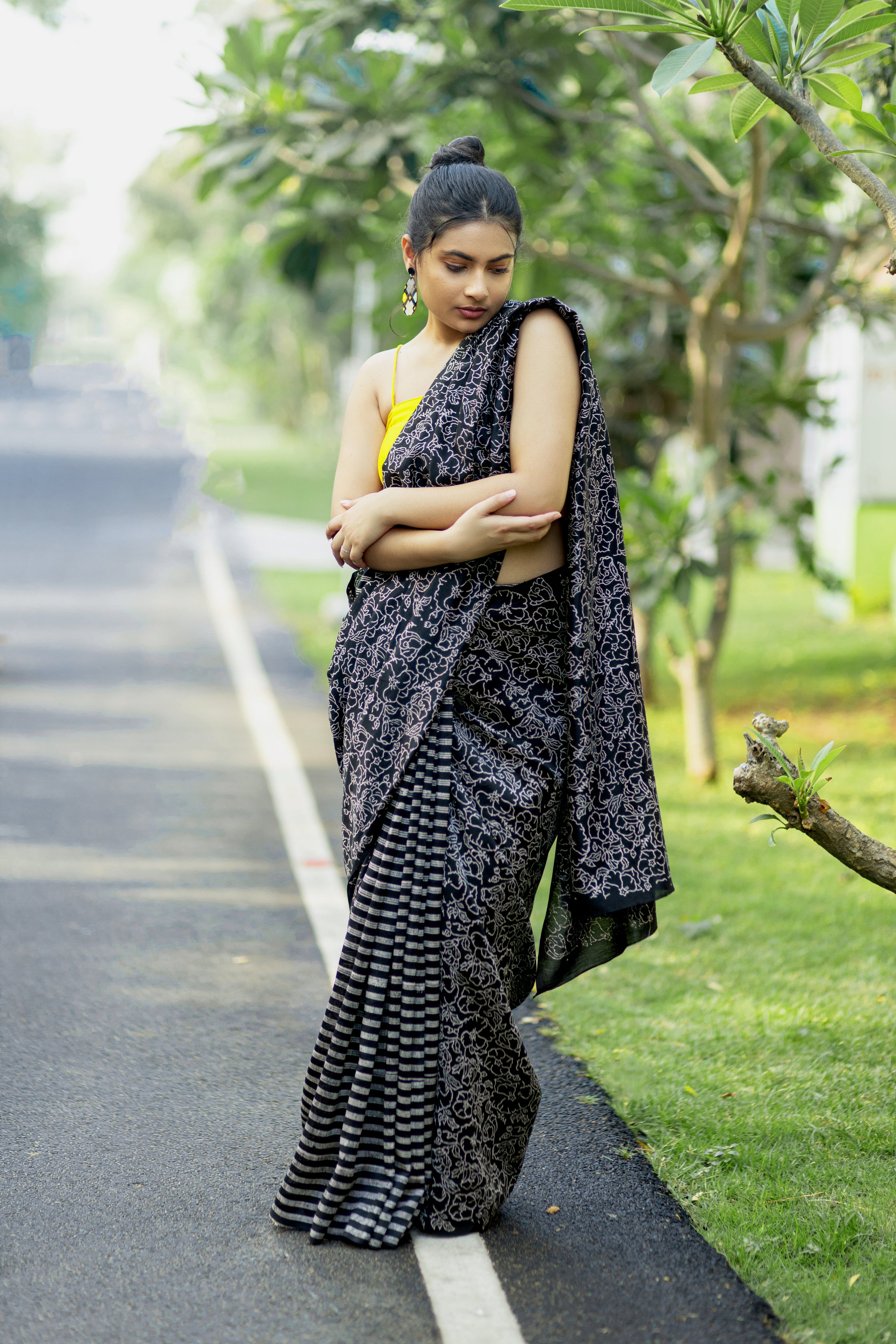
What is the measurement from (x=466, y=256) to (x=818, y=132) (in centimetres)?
78

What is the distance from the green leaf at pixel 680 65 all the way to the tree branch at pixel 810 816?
1.17m

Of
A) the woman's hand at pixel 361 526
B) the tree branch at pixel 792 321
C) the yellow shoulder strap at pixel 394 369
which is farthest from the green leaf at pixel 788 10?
the tree branch at pixel 792 321

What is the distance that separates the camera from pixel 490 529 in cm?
294

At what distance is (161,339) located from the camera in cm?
7894

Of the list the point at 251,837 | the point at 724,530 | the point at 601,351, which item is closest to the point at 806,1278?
the point at 251,837

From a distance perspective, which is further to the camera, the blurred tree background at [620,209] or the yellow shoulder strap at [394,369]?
the blurred tree background at [620,209]

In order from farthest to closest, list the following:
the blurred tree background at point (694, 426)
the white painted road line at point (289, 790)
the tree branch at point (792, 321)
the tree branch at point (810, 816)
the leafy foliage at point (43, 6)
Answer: the leafy foliage at point (43, 6) < the tree branch at point (792, 321) < the white painted road line at point (289, 790) < the blurred tree background at point (694, 426) < the tree branch at point (810, 816)

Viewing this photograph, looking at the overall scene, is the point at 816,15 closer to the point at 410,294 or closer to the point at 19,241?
the point at 410,294

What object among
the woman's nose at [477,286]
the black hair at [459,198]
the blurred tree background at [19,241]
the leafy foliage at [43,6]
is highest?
the blurred tree background at [19,241]

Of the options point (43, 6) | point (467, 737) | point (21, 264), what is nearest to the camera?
point (467, 737)

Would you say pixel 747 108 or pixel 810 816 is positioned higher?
pixel 747 108

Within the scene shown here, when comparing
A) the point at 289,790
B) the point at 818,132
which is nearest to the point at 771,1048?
the point at 818,132

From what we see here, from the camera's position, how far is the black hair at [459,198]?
2.97m

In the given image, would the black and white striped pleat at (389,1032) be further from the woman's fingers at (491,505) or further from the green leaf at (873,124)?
the green leaf at (873,124)
